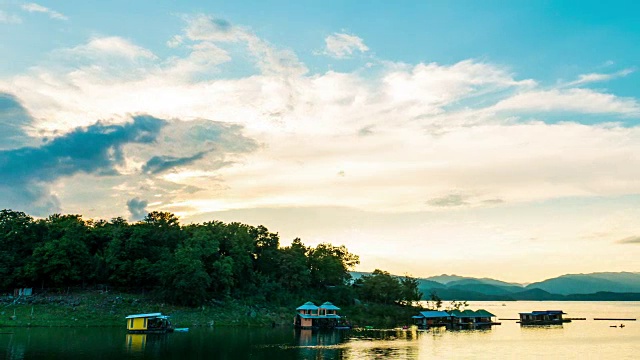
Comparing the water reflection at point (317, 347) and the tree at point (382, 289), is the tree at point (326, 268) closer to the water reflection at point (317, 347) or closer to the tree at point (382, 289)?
the tree at point (382, 289)

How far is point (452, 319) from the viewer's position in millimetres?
90500

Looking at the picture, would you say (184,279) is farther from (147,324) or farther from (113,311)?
(147,324)

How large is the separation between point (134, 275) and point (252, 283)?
67.5ft

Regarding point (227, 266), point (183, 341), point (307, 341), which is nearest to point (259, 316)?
point (227, 266)

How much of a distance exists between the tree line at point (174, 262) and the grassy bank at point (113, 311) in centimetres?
244

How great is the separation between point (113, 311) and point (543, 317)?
7787 centimetres

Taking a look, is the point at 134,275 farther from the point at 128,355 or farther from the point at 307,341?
the point at 128,355

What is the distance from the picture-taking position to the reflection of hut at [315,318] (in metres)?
77.1

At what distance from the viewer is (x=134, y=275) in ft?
255

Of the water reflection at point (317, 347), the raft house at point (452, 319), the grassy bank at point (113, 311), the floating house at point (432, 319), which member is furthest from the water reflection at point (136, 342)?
the floating house at point (432, 319)

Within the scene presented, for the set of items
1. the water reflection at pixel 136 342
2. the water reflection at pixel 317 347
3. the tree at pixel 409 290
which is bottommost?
the water reflection at pixel 317 347

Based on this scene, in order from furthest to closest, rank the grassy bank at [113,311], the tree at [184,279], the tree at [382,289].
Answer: the tree at [382,289]
the tree at [184,279]
the grassy bank at [113,311]

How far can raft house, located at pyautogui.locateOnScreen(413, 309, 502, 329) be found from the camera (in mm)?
87500

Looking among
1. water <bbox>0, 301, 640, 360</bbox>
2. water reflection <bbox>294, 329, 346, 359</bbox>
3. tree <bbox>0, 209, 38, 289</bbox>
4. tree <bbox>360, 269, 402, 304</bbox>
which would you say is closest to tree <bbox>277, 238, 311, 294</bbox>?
tree <bbox>360, 269, 402, 304</bbox>
